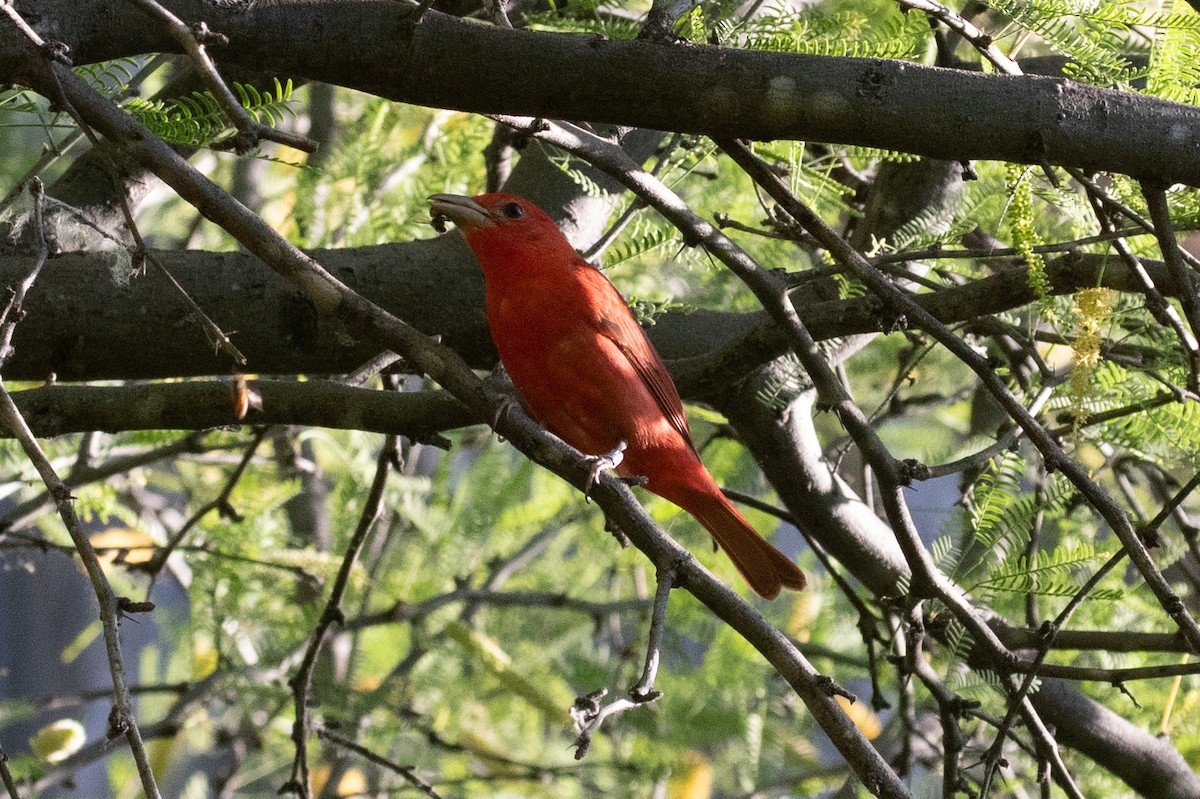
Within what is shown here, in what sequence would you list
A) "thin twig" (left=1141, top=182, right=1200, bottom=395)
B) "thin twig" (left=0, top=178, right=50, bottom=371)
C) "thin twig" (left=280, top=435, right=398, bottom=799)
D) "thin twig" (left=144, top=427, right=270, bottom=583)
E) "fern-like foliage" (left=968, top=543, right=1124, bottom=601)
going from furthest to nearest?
"thin twig" (left=144, top=427, right=270, bottom=583)
"thin twig" (left=280, top=435, right=398, bottom=799)
"fern-like foliage" (left=968, top=543, right=1124, bottom=601)
"thin twig" (left=1141, top=182, right=1200, bottom=395)
"thin twig" (left=0, top=178, right=50, bottom=371)

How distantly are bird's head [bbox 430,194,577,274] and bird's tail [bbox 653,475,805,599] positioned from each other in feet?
2.27

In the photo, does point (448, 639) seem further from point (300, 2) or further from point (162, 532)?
point (300, 2)

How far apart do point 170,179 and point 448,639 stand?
2.99 meters

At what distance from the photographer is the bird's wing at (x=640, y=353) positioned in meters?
3.12

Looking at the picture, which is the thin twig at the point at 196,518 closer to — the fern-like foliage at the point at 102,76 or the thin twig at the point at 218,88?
the fern-like foliage at the point at 102,76

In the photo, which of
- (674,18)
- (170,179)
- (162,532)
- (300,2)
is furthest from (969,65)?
(162,532)

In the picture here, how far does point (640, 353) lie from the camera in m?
3.13

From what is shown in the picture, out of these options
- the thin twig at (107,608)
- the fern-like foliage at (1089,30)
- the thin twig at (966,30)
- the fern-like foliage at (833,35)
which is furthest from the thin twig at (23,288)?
the fern-like foliage at (1089,30)

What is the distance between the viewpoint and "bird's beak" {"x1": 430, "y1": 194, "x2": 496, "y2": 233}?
3.24m

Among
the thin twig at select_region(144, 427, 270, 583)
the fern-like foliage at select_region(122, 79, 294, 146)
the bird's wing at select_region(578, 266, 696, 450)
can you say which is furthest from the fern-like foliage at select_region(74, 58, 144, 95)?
the bird's wing at select_region(578, 266, 696, 450)

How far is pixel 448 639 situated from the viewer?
15.1ft

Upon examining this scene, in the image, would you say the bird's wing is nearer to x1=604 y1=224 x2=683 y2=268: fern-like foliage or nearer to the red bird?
the red bird

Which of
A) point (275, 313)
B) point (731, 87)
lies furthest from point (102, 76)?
point (731, 87)

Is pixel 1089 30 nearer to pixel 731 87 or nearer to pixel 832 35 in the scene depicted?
pixel 832 35
